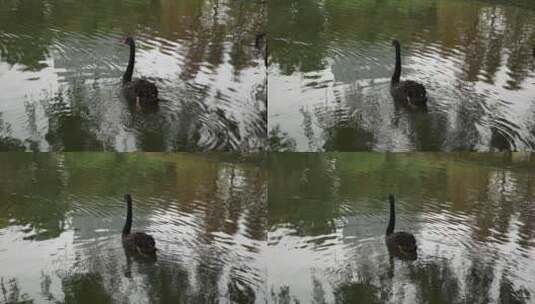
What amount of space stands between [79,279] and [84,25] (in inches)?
29.3

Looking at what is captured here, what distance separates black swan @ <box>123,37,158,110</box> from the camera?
189cm

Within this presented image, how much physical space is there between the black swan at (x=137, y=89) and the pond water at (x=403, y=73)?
1.13ft

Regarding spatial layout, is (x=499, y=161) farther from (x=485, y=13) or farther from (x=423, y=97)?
(x=485, y=13)

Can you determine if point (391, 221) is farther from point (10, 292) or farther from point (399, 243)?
point (10, 292)

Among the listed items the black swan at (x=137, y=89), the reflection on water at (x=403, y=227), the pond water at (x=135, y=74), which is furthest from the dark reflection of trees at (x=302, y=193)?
the black swan at (x=137, y=89)

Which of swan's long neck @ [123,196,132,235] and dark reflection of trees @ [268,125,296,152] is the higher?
→ dark reflection of trees @ [268,125,296,152]

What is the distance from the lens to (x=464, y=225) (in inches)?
76.0

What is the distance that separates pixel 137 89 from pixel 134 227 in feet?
1.32

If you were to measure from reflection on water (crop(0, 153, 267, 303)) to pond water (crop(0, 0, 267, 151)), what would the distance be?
0.21 feet

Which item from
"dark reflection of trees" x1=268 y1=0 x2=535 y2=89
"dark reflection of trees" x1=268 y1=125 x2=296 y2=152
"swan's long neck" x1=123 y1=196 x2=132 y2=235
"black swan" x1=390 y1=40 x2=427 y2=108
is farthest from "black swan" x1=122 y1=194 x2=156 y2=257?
"black swan" x1=390 y1=40 x2=427 y2=108

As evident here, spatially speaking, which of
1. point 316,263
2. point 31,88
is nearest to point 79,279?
point 31,88

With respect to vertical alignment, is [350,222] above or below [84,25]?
below

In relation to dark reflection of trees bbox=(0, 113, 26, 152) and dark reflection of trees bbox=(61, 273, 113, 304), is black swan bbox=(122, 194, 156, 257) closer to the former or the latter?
dark reflection of trees bbox=(61, 273, 113, 304)

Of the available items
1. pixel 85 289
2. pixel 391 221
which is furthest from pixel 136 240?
pixel 391 221
